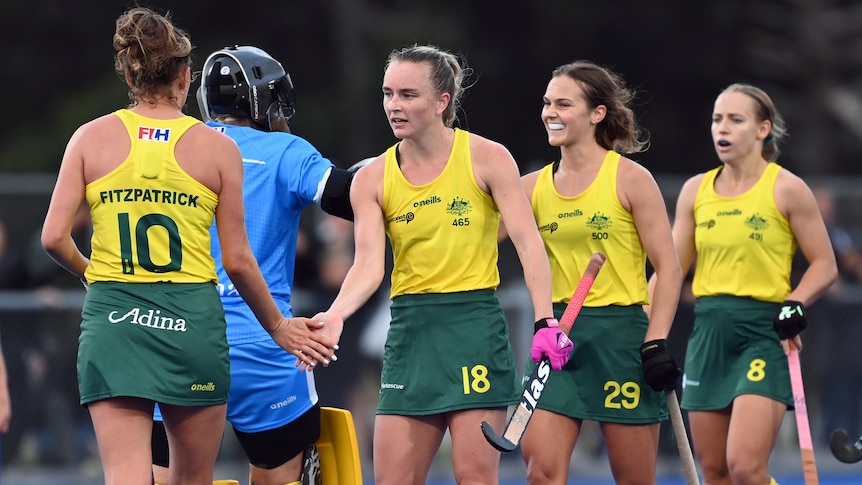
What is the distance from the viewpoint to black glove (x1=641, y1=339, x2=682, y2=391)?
6.05 meters

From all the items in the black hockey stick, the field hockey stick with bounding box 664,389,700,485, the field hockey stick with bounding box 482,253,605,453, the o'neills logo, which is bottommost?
the black hockey stick

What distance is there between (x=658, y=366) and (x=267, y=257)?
65.2 inches

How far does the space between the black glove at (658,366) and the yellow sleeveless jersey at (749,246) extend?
37.2 inches

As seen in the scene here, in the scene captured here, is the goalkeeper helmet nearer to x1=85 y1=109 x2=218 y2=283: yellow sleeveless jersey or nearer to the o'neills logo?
x1=85 y1=109 x2=218 y2=283: yellow sleeveless jersey

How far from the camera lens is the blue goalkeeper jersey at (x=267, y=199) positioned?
18.7ft

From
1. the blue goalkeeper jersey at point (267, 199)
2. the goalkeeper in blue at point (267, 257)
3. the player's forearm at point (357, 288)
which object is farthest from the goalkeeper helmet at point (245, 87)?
the player's forearm at point (357, 288)

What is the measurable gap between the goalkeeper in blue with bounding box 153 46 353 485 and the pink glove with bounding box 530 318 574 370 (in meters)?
0.89

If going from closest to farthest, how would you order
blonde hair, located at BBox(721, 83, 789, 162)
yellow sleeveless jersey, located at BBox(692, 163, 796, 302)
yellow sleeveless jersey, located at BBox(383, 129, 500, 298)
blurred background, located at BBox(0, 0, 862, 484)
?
yellow sleeveless jersey, located at BBox(383, 129, 500, 298) → yellow sleeveless jersey, located at BBox(692, 163, 796, 302) → blonde hair, located at BBox(721, 83, 789, 162) → blurred background, located at BBox(0, 0, 862, 484)

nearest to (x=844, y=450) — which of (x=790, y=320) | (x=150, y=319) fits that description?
(x=790, y=320)

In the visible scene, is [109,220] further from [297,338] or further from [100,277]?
[297,338]

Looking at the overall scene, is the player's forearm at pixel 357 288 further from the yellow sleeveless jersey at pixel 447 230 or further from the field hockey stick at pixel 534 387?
→ the field hockey stick at pixel 534 387

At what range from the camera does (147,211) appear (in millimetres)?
4895

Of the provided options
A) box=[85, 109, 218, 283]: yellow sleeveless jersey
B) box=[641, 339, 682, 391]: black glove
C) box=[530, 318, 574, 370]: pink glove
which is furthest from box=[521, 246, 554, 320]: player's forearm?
box=[85, 109, 218, 283]: yellow sleeveless jersey

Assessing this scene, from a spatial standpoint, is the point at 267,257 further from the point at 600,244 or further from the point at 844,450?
the point at 844,450
